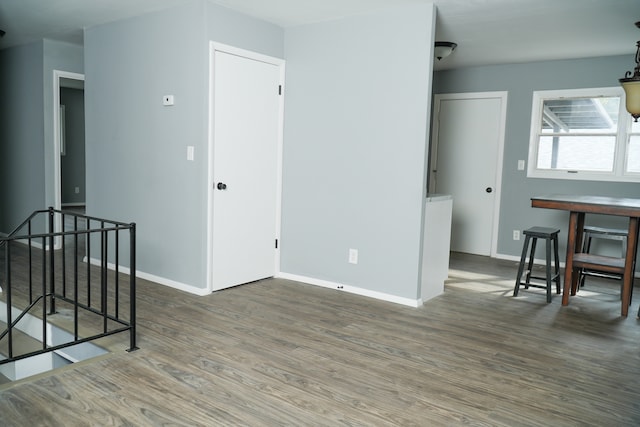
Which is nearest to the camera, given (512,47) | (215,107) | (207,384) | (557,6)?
(207,384)

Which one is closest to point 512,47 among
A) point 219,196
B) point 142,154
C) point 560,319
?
point 560,319

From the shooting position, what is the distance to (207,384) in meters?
2.42

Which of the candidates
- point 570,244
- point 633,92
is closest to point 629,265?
point 570,244

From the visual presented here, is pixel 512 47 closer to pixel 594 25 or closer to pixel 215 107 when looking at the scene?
pixel 594 25

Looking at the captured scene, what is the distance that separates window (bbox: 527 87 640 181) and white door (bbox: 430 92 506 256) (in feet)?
1.43

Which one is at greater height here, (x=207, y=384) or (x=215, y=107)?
(x=215, y=107)

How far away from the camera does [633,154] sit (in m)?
5.09

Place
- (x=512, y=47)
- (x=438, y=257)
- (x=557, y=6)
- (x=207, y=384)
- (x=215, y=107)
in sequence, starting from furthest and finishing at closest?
(x=512, y=47) → (x=438, y=257) → (x=215, y=107) → (x=557, y=6) → (x=207, y=384)

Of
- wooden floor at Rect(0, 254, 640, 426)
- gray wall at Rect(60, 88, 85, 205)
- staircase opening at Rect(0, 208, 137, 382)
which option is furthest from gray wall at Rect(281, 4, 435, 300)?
gray wall at Rect(60, 88, 85, 205)

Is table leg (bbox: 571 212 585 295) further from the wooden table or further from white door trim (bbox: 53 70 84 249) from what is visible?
white door trim (bbox: 53 70 84 249)

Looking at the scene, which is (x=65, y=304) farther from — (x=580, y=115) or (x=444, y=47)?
(x=580, y=115)

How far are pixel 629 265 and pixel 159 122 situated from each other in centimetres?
383

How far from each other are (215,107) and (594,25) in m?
3.11

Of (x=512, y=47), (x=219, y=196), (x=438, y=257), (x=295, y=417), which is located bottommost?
(x=295, y=417)
